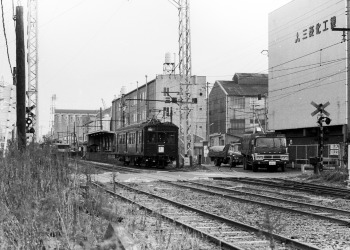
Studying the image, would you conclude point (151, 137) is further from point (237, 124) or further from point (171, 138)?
point (237, 124)

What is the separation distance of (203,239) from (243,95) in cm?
7952

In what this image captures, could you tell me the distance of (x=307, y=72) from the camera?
4100 cm

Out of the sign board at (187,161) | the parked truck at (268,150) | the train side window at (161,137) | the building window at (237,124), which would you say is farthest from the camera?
the building window at (237,124)

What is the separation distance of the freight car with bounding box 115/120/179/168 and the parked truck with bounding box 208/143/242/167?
19.0 feet

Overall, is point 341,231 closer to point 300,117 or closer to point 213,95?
point 300,117

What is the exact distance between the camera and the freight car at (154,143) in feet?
115

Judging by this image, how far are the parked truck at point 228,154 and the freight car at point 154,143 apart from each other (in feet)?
19.0

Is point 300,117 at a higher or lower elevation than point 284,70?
lower

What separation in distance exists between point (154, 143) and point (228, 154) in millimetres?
8793

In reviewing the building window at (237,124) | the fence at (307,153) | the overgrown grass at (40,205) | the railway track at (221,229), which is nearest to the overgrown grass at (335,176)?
the fence at (307,153)

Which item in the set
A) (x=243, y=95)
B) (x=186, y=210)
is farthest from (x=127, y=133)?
(x=243, y=95)

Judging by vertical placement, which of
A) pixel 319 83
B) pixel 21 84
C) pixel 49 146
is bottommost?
pixel 49 146

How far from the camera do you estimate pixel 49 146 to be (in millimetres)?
10773

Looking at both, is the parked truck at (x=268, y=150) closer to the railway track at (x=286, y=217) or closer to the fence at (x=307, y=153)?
the fence at (x=307, y=153)
